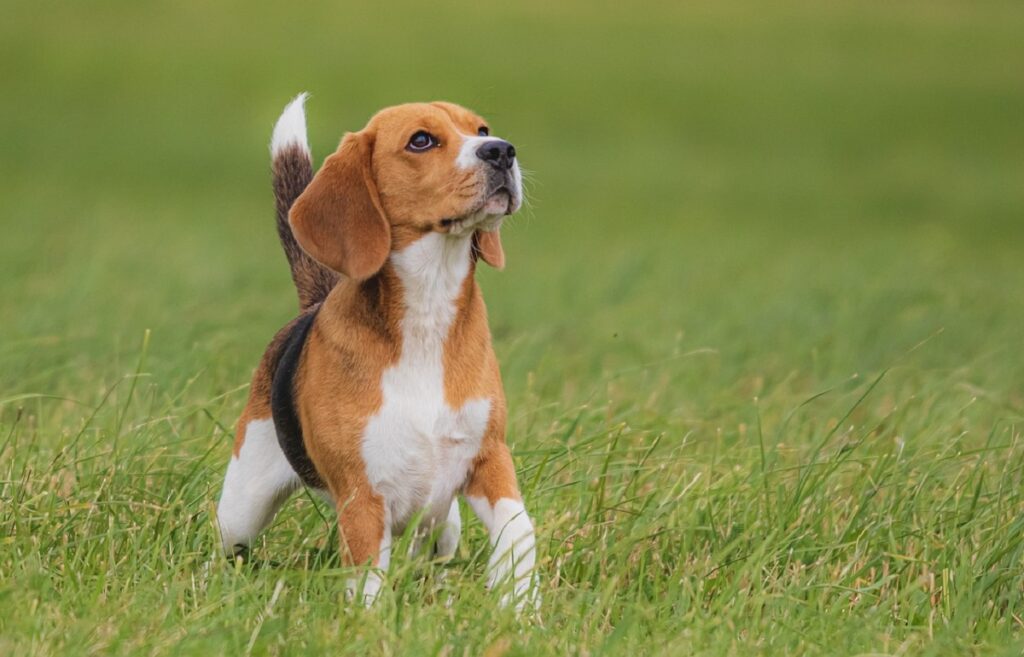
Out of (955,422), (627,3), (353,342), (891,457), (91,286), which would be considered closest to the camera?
(353,342)

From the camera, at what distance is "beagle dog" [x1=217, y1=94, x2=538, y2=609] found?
4344 millimetres

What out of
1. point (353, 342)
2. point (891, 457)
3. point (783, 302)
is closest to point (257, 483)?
point (353, 342)

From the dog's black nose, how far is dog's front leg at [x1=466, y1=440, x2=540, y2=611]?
773mm

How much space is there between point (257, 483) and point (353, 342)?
0.69 metres

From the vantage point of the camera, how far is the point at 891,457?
5.41 metres

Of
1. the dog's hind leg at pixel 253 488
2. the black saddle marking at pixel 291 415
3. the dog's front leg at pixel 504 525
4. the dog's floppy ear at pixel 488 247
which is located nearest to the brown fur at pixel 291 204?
the black saddle marking at pixel 291 415

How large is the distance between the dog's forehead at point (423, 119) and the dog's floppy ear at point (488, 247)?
0.98 feet

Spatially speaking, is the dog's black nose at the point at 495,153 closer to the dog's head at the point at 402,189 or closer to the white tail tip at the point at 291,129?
the dog's head at the point at 402,189

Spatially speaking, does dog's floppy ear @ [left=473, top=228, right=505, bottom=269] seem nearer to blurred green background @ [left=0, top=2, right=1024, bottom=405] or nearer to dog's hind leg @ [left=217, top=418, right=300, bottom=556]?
dog's hind leg @ [left=217, top=418, right=300, bottom=556]

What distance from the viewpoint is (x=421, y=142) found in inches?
180

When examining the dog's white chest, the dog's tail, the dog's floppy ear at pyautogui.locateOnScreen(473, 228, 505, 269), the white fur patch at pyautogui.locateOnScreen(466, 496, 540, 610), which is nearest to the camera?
the white fur patch at pyautogui.locateOnScreen(466, 496, 540, 610)

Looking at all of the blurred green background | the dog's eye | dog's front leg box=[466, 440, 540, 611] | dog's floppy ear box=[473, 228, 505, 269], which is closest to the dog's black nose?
the dog's eye

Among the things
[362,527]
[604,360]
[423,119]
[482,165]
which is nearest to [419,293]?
[482,165]

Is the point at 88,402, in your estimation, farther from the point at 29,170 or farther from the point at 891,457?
the point at 29,170
